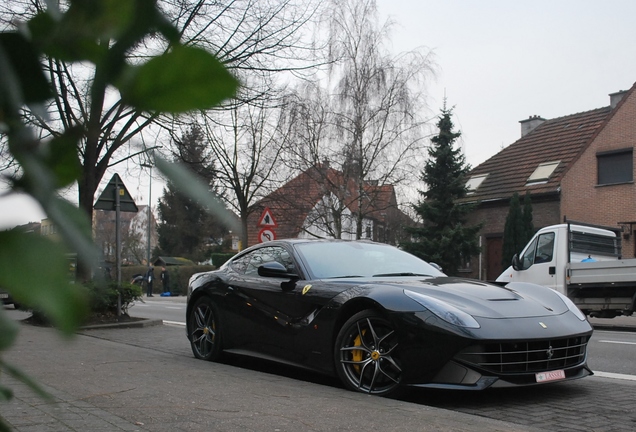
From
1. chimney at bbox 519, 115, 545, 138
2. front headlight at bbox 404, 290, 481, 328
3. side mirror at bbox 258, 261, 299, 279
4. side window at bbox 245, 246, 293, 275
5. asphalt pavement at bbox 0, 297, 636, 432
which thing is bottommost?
asphalt pavement at bbox 0, 297, 636, 432

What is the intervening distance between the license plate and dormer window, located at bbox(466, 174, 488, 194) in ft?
90.6

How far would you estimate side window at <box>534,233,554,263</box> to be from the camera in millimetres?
15383

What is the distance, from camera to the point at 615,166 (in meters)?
27.0

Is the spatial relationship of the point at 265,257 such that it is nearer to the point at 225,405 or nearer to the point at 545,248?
the point at 225,405

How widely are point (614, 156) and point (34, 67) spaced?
2898 centimetres

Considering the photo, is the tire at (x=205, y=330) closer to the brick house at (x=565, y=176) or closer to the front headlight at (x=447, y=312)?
the front headlight at (x=447, y=312)

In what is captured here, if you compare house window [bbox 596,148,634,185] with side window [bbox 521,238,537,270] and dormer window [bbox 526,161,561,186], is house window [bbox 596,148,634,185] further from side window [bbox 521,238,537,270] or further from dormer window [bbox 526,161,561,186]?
side window [bbox 521,238,537,270]

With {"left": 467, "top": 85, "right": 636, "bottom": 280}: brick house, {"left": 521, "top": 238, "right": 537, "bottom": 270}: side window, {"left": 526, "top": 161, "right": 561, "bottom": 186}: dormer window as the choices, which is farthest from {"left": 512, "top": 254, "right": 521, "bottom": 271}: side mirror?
{"left": 526, "top": 161, "right": 561, "bottom": 186}: dormer window

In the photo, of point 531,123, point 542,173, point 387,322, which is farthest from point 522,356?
point 531,123

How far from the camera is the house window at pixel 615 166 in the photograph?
86.6 feet

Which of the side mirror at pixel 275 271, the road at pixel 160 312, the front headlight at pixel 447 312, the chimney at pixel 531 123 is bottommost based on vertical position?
the road at pixel 160 312

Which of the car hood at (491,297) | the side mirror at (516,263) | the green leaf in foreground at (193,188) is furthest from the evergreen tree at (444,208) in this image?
the green leaf in foreground at (193,188)

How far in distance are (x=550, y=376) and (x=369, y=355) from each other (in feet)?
4.31

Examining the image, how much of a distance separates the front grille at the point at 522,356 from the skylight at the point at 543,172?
25.4 m
